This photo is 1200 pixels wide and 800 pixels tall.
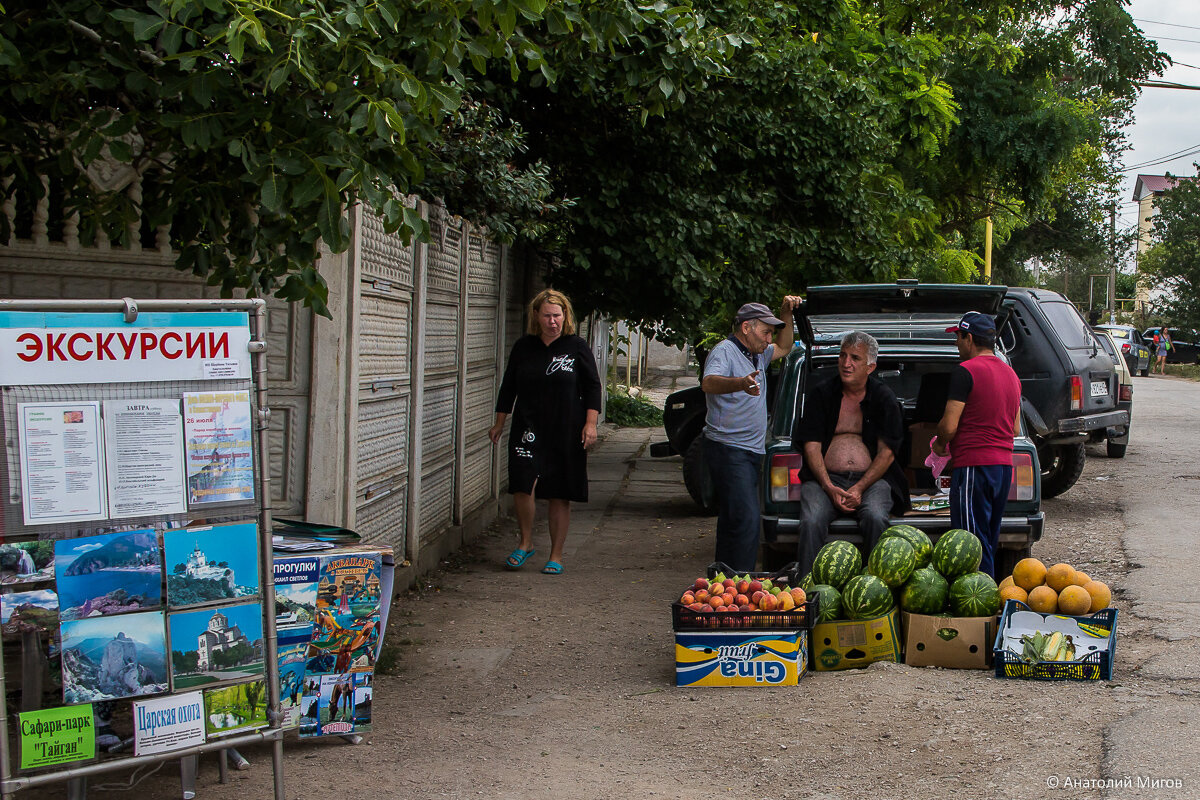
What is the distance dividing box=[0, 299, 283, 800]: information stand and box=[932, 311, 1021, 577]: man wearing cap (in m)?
3.99

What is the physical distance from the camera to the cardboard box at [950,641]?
5.61 meters

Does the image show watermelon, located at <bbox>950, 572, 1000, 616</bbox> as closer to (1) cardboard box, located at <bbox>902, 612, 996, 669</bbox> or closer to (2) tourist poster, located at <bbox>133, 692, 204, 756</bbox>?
(1) cardboard box, located at <bbox>902, 612, 996, 669</bbox>

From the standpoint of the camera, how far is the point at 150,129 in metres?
4.90

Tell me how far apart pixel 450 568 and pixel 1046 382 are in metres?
5.84

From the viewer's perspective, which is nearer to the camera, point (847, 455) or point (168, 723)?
point (168, 723)

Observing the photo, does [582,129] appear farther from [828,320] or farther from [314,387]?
[314,387]

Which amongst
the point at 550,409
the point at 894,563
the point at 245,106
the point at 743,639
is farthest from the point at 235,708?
the point at 550,409

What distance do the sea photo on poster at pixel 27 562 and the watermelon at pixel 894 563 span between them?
12.6 feet

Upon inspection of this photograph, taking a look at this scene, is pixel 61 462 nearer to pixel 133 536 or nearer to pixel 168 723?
pixel 133 536

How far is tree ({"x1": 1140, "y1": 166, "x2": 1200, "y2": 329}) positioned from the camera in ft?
167

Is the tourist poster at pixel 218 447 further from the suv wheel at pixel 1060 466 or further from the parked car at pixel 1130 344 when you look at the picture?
the parked car at pixel 1130 344

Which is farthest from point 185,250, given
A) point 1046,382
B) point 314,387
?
point 1046,382

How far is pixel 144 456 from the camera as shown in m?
3.70

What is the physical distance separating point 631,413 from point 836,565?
52.0 ft
